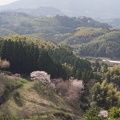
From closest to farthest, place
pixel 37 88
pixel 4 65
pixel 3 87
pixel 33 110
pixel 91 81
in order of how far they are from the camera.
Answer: pixel 33 110
pixel 3 87
pixel 37 88
pixel 4 65
pixel 91 81

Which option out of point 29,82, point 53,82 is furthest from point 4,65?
point 53,82

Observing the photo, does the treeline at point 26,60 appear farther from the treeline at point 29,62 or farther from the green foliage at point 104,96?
the green foliage at point 104,96

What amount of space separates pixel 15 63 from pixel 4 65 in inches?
371

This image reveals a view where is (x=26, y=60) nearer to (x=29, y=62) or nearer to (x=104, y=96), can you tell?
(x=29, y=62)

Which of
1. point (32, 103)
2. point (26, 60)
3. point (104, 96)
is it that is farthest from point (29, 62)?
point (32, 103)

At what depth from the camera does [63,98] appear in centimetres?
7931

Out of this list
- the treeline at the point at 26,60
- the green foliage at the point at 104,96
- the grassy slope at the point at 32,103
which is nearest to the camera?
the grassy slope at the point at 32,103

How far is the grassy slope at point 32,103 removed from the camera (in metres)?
63.4

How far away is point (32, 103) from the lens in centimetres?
6894

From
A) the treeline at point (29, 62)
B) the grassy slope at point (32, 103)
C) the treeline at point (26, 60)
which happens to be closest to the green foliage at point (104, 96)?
the treeline at point (29, 62)

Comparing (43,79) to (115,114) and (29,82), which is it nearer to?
(29,82)

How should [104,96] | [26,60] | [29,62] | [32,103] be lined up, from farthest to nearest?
[26,60] → [29,62] → [104,96] → [32,103]

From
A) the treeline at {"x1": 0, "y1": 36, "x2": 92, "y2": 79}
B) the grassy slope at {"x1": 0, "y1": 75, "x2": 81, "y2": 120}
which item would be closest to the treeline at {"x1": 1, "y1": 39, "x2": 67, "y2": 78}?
the treeline at {"x1": 0, "y1": 36, "x2": 92, "y2": 79}

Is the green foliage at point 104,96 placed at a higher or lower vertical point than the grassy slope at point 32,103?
lower
